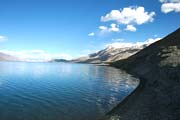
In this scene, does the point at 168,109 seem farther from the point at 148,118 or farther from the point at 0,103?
the point at 0,103

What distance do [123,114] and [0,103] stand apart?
85.7 ft

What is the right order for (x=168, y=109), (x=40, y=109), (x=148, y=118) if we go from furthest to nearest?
(x=40, y=109)
(x=168, y=109)
(x=148, y=118)

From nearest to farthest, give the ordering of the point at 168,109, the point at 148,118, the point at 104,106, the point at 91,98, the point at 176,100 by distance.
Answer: the point at 148,118 < the point at 168,109 < the point at 176,100 < the point at 104,106 < the point at 91,98

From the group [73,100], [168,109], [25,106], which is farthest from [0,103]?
[168,109]

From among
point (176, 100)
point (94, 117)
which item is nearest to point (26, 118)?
point (94, 117)

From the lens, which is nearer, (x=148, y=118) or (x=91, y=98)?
(x=148, y=118)

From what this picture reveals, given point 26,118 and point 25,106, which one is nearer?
point 26,118

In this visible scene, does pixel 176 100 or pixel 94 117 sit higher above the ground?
pixel 176 100

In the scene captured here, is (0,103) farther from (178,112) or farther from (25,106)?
(178,112)

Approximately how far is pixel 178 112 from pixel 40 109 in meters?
24.0

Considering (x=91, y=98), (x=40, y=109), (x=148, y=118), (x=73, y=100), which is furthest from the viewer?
(x=91, y=98)

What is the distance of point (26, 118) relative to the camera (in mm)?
31219

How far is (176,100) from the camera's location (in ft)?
107

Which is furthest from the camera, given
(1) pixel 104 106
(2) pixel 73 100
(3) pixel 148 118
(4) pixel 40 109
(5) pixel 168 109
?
(2) pixel 73 100
